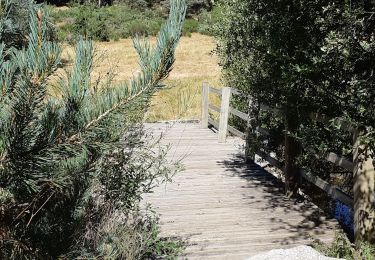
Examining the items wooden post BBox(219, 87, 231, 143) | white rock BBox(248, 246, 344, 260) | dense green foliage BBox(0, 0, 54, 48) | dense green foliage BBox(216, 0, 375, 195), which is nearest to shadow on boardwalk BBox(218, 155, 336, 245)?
dense green foliage BBox(216, 0, 375, 195)

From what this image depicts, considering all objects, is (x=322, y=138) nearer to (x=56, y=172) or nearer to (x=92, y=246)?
(x=92, y=246)

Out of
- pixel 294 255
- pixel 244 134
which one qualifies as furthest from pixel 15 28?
pixel 244 134

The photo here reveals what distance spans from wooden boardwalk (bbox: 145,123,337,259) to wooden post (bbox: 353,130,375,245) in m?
0.63

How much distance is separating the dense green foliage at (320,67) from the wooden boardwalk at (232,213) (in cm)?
80

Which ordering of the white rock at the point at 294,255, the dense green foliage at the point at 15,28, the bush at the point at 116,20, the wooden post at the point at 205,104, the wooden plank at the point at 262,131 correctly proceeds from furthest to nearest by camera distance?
the bush at the point at 116,20 < the wooden post at the point at 205,104 < the wooden plank at the point at 262,131 < the white rock at the point at 294,255 < the dense green foliage at the point at 15,28

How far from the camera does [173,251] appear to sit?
4867 millimetres

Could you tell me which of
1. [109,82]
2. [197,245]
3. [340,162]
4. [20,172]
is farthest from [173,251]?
[20,172]

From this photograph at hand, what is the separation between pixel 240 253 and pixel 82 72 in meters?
3.48

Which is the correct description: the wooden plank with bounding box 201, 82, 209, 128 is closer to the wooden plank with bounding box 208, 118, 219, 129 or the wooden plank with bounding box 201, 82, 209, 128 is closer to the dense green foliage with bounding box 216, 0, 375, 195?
the wooden plank with bounding box 208, 118, 219, 129

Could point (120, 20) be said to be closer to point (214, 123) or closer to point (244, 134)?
point (214, 123)

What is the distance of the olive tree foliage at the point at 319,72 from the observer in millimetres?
4422

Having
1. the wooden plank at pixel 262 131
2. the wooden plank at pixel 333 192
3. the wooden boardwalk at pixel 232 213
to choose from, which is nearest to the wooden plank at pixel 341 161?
the wooden plank at pixel 333 192

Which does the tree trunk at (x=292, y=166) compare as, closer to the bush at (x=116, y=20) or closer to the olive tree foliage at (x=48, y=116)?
the olive tree foliage at (x=48, y=116)

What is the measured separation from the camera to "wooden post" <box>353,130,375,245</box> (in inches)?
188
